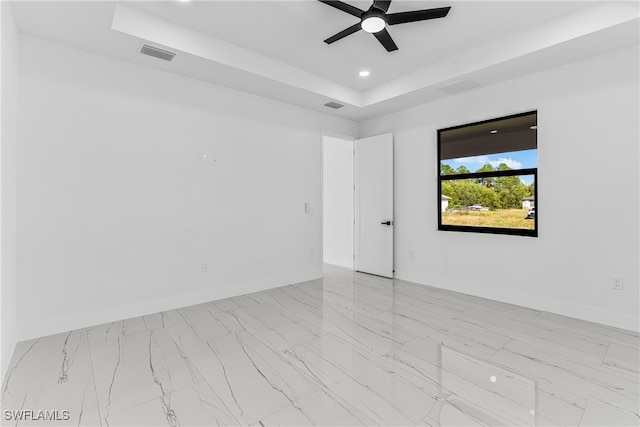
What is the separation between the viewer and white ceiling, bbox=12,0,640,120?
8.93 feet

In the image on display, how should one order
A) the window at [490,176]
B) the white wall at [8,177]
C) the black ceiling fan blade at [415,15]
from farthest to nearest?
the window at [490,176] → the black ceiling fan blade at [415,15] → the white wall at [8,177]

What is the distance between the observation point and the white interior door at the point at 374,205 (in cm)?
504

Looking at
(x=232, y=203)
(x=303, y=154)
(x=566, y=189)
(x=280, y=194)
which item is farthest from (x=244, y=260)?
(x=566, y=189)

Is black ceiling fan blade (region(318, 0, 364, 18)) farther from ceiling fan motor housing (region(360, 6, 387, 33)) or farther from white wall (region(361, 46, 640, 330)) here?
white wall (region(361, 46, 640, 330))

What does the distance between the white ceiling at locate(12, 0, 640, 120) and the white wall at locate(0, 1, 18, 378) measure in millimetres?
340

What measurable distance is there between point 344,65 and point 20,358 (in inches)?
163

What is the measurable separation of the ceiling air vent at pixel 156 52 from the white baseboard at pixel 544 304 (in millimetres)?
4152

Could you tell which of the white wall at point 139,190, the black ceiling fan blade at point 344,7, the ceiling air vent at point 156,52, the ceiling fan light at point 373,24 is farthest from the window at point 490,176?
the ceiling air vent at point 156,52

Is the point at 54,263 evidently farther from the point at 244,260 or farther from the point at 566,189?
the point at 566,189

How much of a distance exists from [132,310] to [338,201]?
388 cm

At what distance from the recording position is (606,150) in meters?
3.17

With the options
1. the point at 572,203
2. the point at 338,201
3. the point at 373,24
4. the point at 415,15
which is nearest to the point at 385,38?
the point at 373,24

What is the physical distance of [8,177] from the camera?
2453 mm

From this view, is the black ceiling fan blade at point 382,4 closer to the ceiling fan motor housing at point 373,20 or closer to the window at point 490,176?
the ceiling fan motor housing at point 373,20
